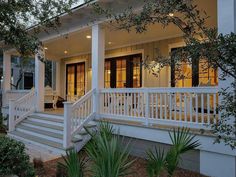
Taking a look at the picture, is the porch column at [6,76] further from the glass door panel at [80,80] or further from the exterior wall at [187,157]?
the exterior wall at [187,157]

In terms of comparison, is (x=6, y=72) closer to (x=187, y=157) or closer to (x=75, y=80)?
(x=75, y=80)

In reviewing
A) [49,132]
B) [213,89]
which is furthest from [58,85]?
[213,89]

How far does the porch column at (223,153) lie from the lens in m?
4.83

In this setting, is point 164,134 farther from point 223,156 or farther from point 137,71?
point 137,71

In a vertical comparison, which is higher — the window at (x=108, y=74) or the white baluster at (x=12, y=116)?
the window at (x=108, y=74)

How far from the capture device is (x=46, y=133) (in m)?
8.47

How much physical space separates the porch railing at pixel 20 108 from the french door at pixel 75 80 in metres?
3.68

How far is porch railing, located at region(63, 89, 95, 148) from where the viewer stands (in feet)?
23.3

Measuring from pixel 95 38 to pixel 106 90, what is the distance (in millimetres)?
1651

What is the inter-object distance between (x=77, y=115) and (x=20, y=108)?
419cm

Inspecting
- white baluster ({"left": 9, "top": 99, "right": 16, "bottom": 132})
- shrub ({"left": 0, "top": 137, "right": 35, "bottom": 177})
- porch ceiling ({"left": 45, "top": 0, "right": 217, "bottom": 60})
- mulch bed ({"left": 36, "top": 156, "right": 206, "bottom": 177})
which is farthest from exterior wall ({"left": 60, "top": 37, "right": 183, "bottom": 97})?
shrub ({"left": 0, "top": 137, "right": 35, "bottom": 177})

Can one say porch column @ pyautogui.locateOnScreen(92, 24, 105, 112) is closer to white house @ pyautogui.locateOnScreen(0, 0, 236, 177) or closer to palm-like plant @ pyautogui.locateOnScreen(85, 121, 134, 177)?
white house @ pyautogui.locateOnScreen(0, 0, 236, 177)

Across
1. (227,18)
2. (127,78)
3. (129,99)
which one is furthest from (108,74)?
(227,18)

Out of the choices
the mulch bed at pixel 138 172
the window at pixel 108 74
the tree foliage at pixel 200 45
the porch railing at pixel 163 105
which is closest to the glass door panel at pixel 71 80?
the window at pixel 108 74
